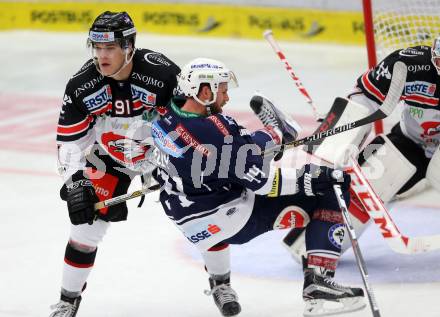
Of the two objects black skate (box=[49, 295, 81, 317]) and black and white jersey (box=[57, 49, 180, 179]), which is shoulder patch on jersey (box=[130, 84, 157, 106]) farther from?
black skate (box=[49, 295, 81, 317])

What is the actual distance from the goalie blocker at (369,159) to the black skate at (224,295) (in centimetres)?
54

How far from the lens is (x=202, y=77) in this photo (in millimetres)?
3922

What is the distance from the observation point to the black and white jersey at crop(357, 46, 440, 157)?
4852mm

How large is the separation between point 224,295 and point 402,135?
4.58 ft

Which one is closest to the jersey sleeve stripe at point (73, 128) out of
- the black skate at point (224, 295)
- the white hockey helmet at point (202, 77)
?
the white hockey helmet at point (202, 77)

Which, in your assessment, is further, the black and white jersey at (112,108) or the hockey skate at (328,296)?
the black and white jersey at (112,108)

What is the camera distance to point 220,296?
4.42 m

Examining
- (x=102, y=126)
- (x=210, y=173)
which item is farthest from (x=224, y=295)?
(x=102, y=126)

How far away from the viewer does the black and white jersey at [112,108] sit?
4.25m

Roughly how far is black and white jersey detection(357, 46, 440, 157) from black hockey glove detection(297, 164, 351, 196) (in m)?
1.12

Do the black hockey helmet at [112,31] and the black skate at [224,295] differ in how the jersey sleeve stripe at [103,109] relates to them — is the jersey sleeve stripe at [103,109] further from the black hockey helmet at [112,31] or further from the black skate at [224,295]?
the black skate at [224,295]

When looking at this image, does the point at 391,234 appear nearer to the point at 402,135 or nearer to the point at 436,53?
the point at 436,53

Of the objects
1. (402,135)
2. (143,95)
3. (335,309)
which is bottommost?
(335,309)

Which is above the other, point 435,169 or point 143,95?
point 143,95
